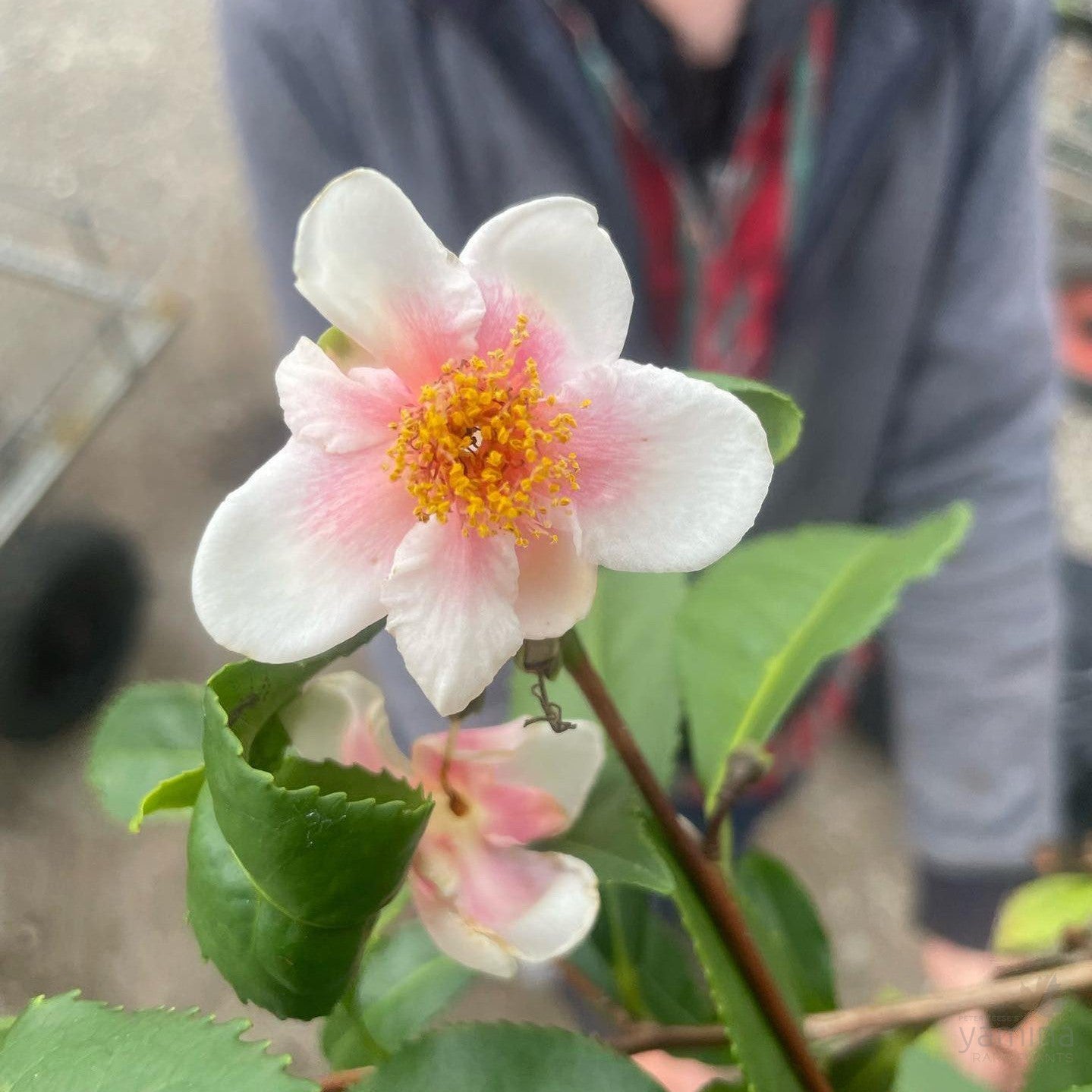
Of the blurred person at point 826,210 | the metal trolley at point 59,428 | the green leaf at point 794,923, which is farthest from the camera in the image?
the blurred person at point 826,210

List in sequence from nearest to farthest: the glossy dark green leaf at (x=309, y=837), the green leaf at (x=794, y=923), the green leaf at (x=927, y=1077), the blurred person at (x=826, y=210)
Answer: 1. the glossy dark green leaf at (x=309, y=837)
2. the green leaf at (x=927, y=1077)
3. the green leaf at (x=794, y=923)
4. the blurred person at (x=826, y=210)

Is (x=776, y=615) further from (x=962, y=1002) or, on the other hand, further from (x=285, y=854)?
(x=285, y=854)

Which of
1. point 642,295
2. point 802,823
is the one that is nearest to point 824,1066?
point 642,295

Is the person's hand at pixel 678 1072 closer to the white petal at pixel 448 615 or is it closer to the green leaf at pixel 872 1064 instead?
the green leaf at pixel 872 1064

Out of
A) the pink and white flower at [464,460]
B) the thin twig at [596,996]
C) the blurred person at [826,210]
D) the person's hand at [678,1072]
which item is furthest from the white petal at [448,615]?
the blurred person at [826,210]

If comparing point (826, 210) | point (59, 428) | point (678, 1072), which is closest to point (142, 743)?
point (678, 1072)

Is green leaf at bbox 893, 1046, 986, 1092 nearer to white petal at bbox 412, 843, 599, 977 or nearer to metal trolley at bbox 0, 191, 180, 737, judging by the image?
white petal at bbox 412, 843, 599, 977

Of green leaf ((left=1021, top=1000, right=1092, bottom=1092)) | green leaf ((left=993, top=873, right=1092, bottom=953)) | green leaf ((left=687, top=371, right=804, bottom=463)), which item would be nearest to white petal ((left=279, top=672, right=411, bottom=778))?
green leaf ((left=687, top=371, right=804, bottom=463))
